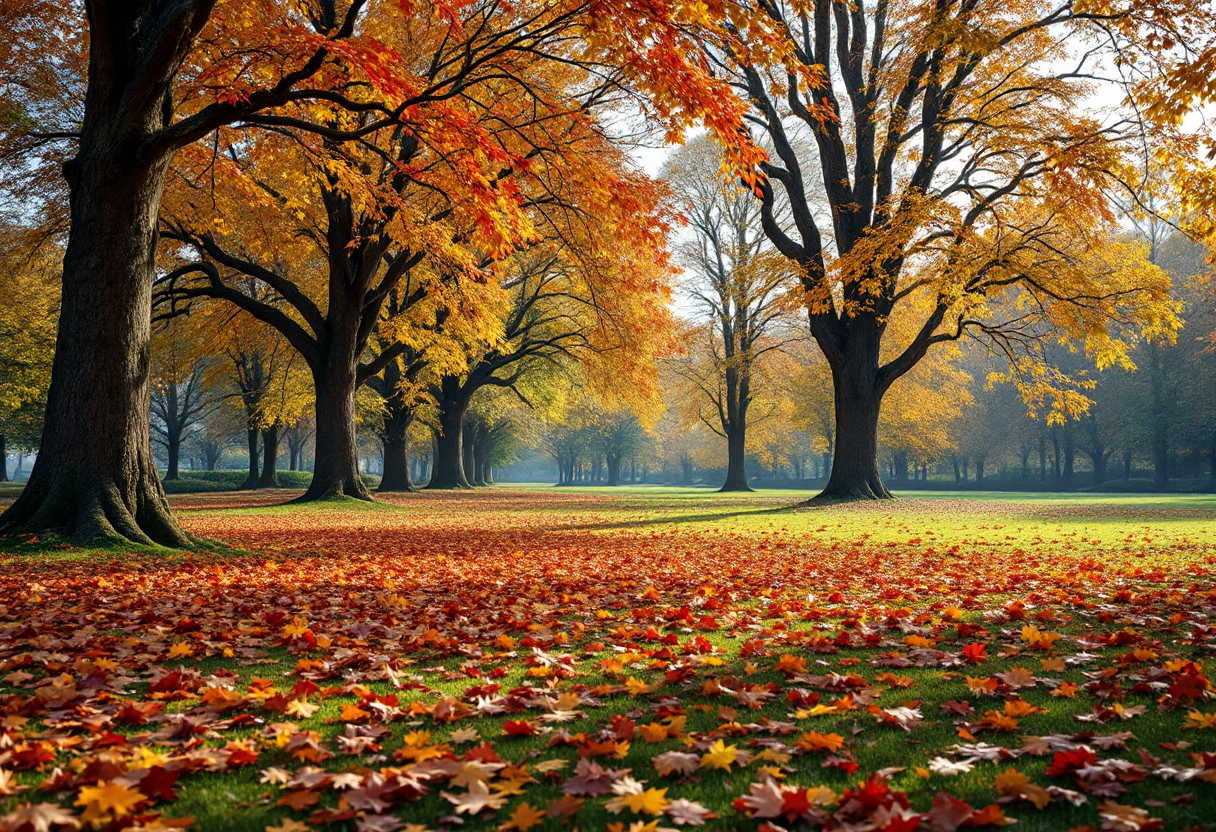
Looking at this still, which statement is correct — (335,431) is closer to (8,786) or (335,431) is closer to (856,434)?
(856,434)

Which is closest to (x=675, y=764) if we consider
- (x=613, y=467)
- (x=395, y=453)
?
(x=395, y=453)

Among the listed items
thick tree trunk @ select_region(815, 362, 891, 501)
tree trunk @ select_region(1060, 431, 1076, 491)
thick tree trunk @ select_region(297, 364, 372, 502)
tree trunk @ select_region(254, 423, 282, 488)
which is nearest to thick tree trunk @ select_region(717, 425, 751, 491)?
thick tree trunk @ select_region(815, 362, 891, 501)

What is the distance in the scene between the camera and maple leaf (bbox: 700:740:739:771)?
2.44 meters

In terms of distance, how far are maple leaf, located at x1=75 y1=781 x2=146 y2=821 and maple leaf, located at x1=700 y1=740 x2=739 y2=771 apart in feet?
5.71

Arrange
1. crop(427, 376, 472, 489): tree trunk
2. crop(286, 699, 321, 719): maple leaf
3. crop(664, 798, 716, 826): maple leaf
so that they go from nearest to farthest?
crop(664, 798, 716, 826): maple leaf < crop(286, 699, 321, 719): maple leaf < crop(427, 376, 472, 489): tree trunk

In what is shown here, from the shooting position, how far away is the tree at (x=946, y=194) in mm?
14703

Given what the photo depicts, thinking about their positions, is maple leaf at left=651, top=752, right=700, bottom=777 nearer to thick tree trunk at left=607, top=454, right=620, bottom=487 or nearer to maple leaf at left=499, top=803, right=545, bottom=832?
maple leaf at left=499, top=803, right=545, bottom=832

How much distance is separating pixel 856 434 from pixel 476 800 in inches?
720

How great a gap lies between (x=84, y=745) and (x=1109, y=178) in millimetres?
18681

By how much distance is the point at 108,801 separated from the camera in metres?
1.98

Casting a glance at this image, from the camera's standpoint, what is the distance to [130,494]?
844 cm

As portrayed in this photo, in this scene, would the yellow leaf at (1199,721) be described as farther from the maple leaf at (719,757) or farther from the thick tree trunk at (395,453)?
the thick tree trunk at (395,453)

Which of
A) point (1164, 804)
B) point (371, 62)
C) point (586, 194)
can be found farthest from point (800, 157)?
point (1164, 804)

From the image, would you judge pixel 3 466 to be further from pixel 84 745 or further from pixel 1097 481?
pixel 1097 481
